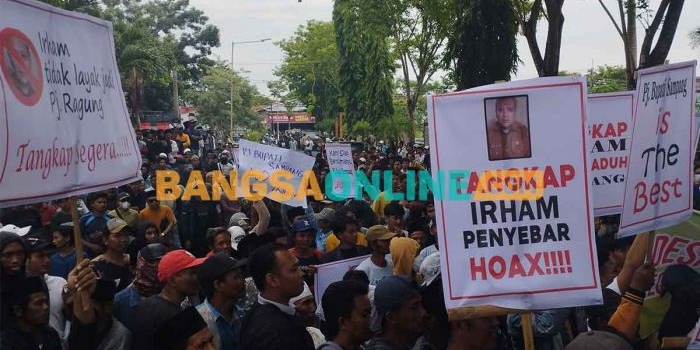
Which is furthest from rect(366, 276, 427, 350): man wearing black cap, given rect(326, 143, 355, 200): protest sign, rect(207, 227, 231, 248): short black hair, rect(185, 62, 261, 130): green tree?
rect(185, 62, 261, 130): green tree

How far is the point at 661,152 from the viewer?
439 cm

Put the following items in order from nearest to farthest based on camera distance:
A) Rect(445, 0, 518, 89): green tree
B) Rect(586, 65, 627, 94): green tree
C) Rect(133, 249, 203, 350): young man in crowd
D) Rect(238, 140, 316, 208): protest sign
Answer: Rect(133, 249, 203, 350): young man in crowd < Rect(238, 140, 316, 208): protest sign < Rect(445, 0, 518, 89): green tree < Rect(586, 65, 627, 94): green tree

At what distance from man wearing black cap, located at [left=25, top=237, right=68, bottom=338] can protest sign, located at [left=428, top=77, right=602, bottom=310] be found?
2.39m

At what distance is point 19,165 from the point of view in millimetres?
3533

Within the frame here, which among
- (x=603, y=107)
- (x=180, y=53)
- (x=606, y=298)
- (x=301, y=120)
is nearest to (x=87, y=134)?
(x=606, y=298)

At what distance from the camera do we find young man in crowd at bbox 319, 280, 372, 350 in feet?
13.2

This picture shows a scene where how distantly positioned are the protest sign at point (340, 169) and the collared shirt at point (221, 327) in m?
8.49

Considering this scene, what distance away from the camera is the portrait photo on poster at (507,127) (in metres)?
3.86

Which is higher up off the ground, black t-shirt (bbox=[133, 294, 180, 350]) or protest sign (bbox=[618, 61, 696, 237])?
protest sign (bbox=[618, 61, 696, 237])

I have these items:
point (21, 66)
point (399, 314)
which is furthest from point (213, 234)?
point (21, 66)

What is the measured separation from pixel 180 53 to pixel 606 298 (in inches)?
2482

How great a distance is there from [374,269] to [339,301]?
2.46 m

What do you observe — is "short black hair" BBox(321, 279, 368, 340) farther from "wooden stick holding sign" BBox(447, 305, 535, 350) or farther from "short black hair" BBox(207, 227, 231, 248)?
"short black hair" BBox(207, 227, 231, 248)

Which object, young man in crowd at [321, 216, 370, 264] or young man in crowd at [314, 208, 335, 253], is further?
young man in crowd at [314, 208, 335, 253]
